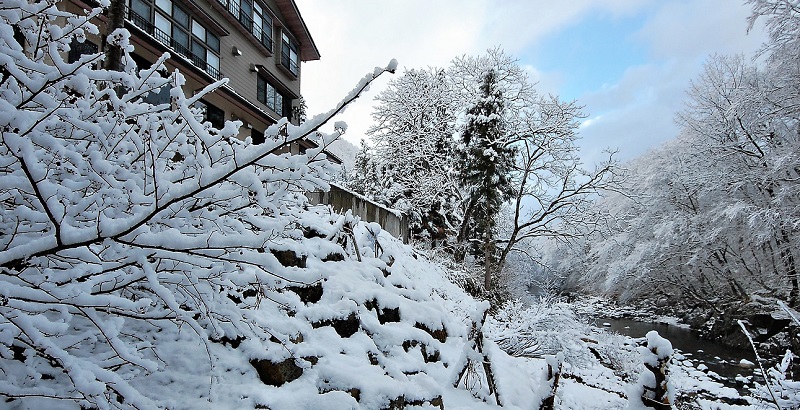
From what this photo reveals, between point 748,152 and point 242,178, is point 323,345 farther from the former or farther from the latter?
point 748,152

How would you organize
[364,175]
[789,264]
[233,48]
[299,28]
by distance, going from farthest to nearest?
[364,175]
[299,28]
[233,48]
[789,264]

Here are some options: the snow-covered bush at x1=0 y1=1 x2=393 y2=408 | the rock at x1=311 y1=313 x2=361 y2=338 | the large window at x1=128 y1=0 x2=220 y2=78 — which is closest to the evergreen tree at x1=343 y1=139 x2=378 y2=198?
the large window at x1=128 y1=0 x2=220 y2=78

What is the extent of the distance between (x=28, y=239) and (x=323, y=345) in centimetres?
268

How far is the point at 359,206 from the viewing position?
34.2 ft

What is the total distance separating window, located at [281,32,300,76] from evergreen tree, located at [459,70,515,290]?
9.35 m

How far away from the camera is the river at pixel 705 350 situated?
39.6ft

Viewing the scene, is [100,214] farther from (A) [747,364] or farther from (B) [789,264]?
(B) [789,264]

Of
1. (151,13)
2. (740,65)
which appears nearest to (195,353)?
(151,13)

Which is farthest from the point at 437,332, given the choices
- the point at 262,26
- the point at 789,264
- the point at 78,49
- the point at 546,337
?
the point at 262,26

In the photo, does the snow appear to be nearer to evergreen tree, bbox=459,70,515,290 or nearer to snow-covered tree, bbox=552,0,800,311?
evergreen tree, bbox=459,70,515,290

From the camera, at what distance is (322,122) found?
142 centimetres

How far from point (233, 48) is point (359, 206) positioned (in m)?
10.0

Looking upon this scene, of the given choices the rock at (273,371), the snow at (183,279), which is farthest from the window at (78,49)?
the rock at (273,371)

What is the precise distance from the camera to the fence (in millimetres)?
9066
